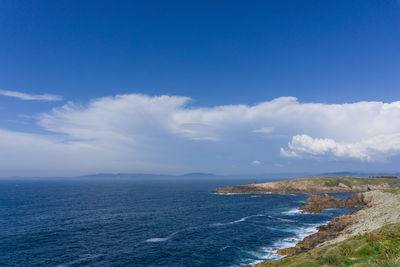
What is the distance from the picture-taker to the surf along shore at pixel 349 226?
85.2 ft

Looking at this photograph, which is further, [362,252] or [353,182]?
[353,182]

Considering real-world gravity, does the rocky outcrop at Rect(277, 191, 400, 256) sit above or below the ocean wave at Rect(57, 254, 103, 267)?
above

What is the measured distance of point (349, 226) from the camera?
5800 centimetres

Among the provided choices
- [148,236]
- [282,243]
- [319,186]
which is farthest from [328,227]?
[319,186]

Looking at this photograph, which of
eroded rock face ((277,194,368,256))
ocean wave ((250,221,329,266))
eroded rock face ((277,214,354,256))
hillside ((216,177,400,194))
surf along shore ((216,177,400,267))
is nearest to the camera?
Answer: surf along shore ((216,177,400,267))

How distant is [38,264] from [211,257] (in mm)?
34357

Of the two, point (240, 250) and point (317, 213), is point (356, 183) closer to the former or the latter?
point (317, 213)

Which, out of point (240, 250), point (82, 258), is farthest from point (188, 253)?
point (82, 258)

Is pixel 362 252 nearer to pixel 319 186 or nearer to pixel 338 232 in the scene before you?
pixel 338 232

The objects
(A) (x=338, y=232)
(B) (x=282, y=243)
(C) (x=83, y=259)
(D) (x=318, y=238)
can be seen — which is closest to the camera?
(C) (x=83, y=259)

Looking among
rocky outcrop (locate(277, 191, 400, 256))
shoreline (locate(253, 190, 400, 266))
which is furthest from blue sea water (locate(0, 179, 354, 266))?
rocky outcrop (locate(277, 191, 400, 256))

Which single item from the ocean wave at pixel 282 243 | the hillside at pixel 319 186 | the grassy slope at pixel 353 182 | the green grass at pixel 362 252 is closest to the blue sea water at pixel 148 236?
the ocean wave at pixel 282 243

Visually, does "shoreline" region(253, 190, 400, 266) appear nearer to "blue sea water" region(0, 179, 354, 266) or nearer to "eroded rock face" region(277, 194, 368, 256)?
"eroded rock face" region(277, 194, 368, 256)

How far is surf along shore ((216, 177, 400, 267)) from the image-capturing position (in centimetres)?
2597
